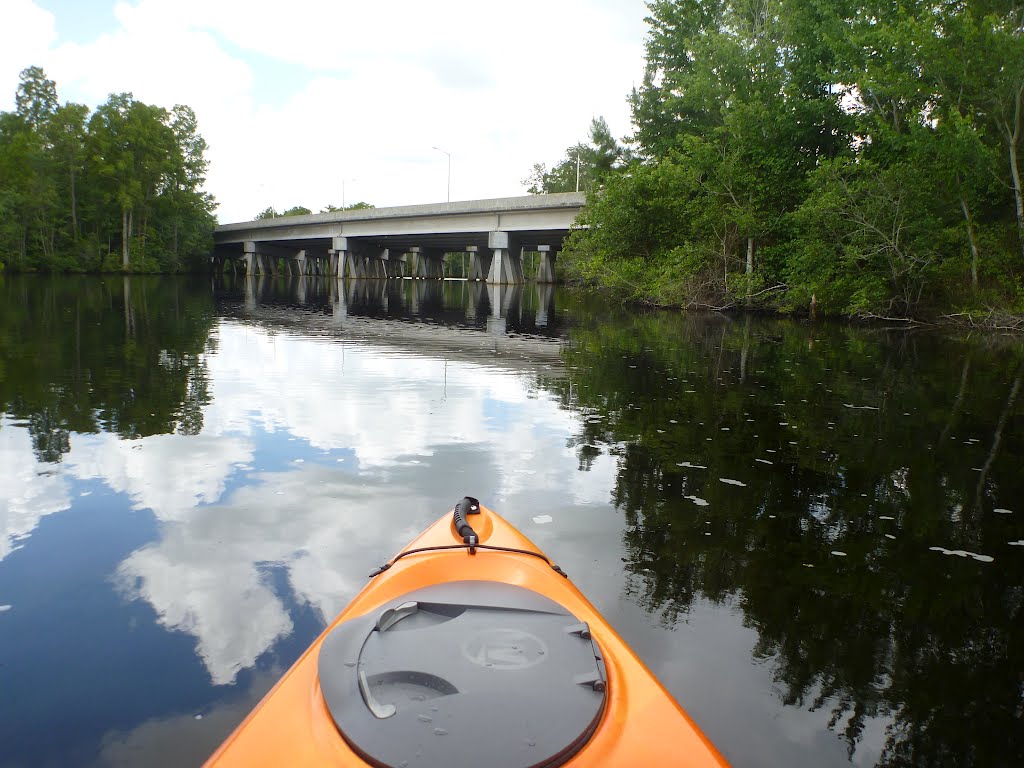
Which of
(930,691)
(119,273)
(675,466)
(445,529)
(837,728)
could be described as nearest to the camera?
(837,728)

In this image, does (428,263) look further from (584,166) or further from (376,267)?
(584,166)

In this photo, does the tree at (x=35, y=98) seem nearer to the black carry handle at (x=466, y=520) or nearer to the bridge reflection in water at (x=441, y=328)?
the bridge reflection in water at (x=441, y=328)

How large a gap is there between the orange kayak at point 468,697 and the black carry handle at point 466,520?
0.44 metres

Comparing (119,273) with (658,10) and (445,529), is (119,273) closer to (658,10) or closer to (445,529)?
(658,10)

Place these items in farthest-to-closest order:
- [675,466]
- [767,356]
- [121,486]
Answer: [767,356] < [675,466] < [121,486]

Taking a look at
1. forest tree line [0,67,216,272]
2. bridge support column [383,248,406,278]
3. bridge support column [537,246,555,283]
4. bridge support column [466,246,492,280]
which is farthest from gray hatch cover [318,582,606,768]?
bridge support column [383,248,406,278]

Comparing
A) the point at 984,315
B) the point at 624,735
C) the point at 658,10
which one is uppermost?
the point at 658,10

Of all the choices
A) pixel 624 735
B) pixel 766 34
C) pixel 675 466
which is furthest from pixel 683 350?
pixel 766 34

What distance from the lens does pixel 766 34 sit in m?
30.8

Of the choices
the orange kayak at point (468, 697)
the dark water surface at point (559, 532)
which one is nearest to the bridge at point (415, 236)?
the dark water surface at point (559, 532)

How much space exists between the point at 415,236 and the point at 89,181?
1164 inches

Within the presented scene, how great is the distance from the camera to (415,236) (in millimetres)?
61156

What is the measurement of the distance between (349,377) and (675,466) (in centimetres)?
638

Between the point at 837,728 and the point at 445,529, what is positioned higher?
the point at 445,529
